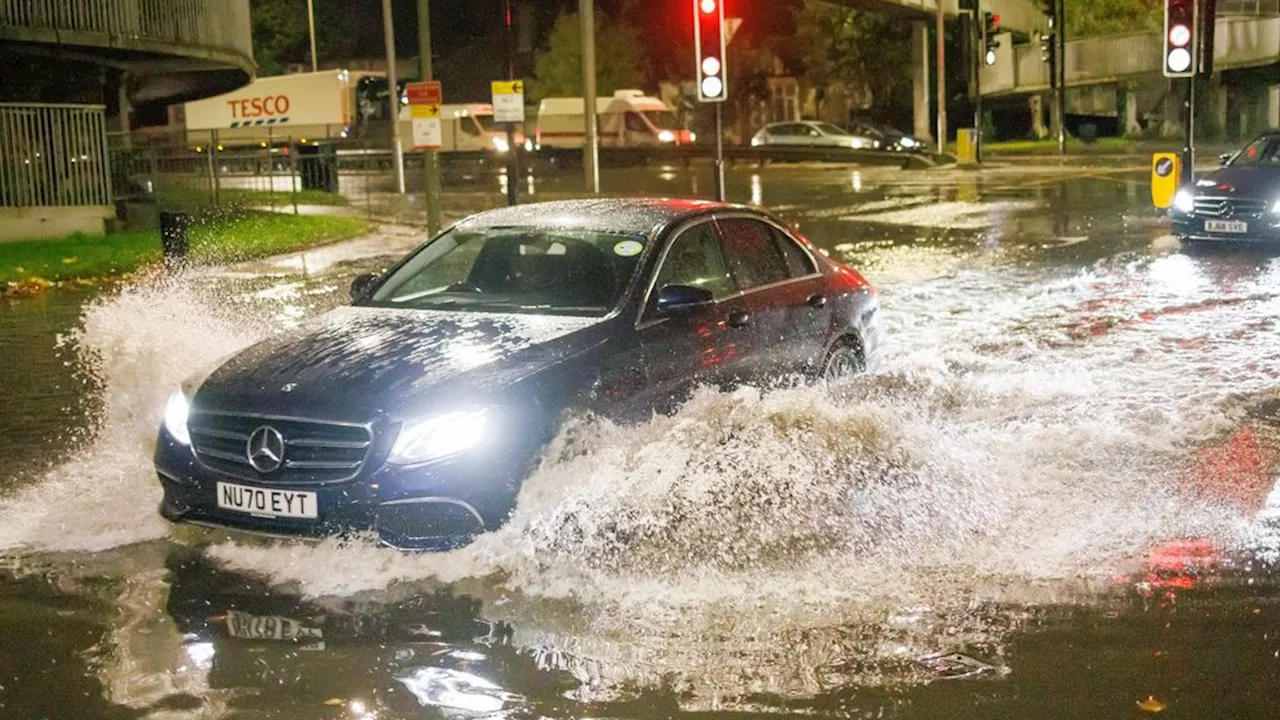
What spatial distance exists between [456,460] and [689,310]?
6.05 ft

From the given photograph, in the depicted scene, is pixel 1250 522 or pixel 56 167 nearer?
pixel 1250 522

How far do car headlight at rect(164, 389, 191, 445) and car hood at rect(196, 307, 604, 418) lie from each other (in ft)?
0.55

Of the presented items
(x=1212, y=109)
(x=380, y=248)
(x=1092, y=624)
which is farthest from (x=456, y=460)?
(x=1212, y=109)

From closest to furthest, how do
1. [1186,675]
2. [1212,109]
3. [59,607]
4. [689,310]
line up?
[1186,675], [59,607], [689,310], [1212,109]

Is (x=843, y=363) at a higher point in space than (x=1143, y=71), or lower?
lower

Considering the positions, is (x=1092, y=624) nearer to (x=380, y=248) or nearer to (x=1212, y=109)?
(x=380, y=248)

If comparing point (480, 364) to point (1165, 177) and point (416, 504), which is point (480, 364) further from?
point (1165, 177)

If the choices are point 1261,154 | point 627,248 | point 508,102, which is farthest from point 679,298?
point 508,102

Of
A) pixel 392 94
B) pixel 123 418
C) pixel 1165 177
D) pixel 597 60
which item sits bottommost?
pixel 123 418

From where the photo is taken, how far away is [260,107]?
60188 mm

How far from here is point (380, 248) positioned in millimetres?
A: 23500

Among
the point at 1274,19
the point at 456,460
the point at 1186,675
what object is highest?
the point at 1274,19

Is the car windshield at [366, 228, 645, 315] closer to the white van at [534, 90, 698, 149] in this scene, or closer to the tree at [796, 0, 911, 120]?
the white van at [534, 90, 698, 149]

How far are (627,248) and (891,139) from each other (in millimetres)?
45230
